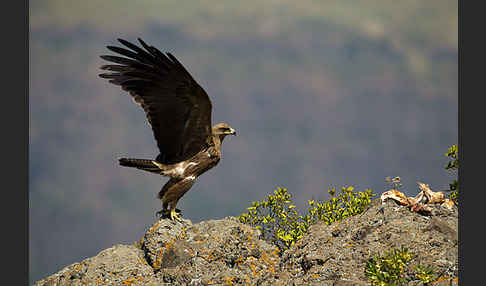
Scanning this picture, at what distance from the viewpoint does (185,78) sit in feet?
35.4

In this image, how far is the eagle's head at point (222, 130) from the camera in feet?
37.9

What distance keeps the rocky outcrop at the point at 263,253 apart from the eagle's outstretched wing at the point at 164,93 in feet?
6.24

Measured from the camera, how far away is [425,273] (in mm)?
9117

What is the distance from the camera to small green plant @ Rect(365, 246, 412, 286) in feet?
30.1

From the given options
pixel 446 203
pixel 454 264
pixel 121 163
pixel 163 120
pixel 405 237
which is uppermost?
pixel 163 120

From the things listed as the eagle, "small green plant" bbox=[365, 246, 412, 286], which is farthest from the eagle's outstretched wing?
"small green plant" bbox=[365, 246, 412, 286]

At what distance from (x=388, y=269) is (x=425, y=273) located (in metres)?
0.62

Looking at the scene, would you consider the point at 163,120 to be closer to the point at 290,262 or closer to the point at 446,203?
the point at 290,262

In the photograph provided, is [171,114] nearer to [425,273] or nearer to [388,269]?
[388,269]

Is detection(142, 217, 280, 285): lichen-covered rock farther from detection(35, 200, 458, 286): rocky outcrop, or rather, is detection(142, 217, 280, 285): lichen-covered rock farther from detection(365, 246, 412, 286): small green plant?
detection(365, 246, 412, 286): small green plant

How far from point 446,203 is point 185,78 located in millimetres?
6084

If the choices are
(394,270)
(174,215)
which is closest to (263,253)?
(174,215)

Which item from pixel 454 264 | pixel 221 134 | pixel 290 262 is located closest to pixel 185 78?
pixel 221 134

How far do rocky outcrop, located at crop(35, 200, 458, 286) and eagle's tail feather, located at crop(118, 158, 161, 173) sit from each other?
142 centimetres
